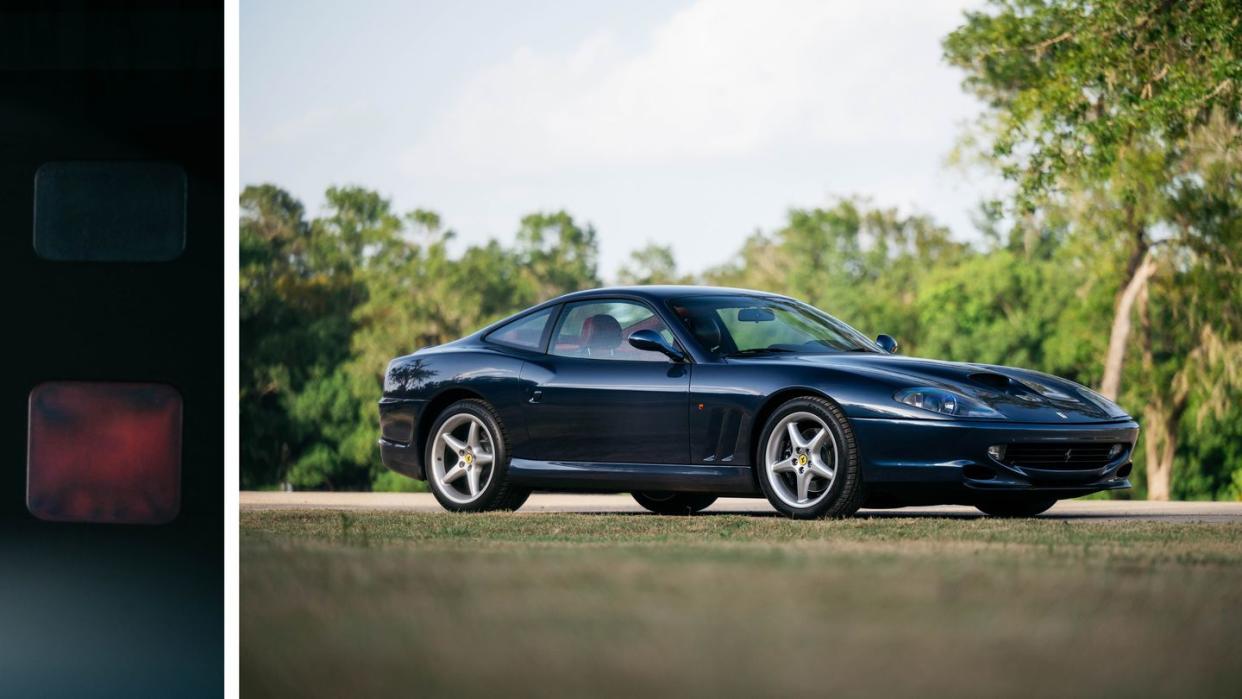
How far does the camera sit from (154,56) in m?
→ 3.57

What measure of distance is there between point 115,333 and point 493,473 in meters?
5.12

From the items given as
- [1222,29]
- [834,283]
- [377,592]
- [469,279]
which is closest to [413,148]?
[469,279]

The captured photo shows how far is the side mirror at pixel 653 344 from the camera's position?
805cm

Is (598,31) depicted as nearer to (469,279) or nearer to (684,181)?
(684,181)

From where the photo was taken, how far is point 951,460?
7.14 m

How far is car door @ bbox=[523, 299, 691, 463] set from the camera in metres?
7.96

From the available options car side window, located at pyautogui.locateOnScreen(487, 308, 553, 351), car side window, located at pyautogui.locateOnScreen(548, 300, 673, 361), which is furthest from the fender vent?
car side window, located at pyautogui.locateOnScreen(487, 308, 553, 351)

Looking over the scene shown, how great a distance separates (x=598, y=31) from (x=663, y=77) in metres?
3.06

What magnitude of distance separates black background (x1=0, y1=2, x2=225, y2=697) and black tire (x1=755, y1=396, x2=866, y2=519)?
163 inches

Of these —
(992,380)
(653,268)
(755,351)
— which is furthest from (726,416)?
(653,268)

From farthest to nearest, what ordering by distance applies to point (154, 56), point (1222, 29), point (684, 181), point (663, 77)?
point (663, 77)
point (684, 181)
point (1222, 29)
point (154, 56)

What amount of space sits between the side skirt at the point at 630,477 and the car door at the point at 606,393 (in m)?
0.04

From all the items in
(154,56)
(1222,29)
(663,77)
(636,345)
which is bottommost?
(636,345)

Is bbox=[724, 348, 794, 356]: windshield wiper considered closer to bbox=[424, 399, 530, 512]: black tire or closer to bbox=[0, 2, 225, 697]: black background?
bbox=[424, 399, 530, 512]: black tire
